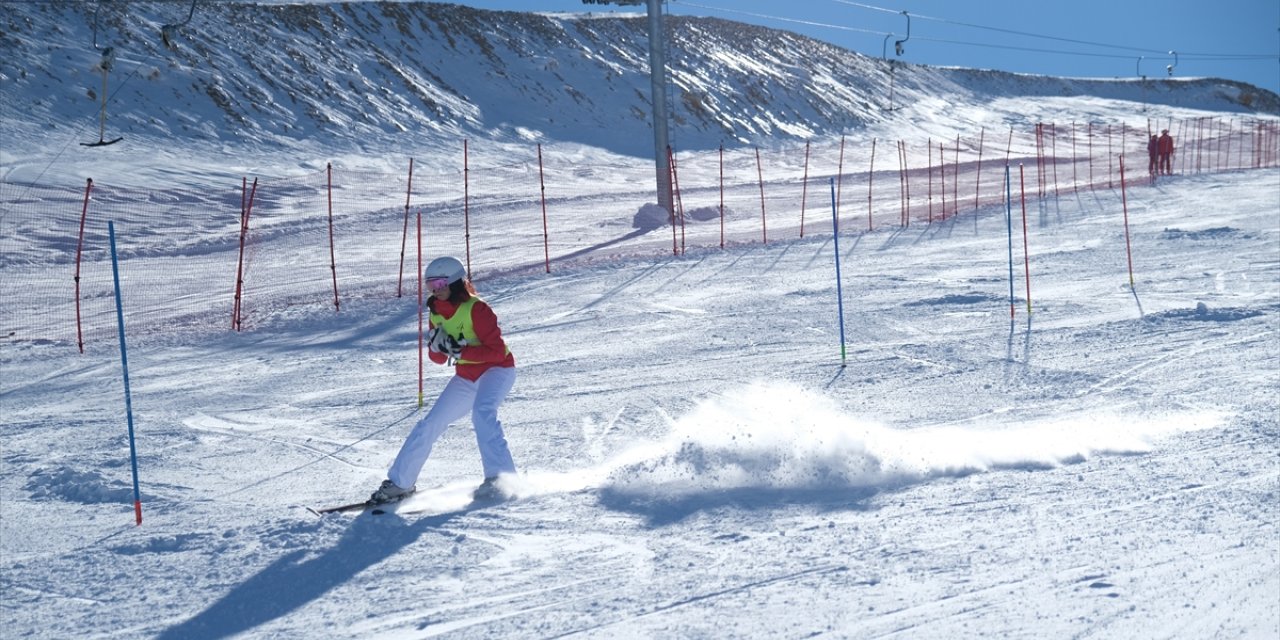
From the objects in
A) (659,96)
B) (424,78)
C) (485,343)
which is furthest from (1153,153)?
(424,78)

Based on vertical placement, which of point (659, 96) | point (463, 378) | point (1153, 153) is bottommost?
point (463, 378)

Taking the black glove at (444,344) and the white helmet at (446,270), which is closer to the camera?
the white helmet at (446,270)

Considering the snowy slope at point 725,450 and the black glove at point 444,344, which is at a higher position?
the black glove at point 444,344

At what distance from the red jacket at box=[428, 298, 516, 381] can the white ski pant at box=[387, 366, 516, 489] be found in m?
0.05

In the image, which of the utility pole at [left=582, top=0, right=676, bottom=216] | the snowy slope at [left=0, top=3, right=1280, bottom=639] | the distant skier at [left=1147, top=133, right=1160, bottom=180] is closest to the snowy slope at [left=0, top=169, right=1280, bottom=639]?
the snowy slope at [left=0, top=3, right=1280, bottom=639]

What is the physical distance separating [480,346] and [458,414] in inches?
18.3

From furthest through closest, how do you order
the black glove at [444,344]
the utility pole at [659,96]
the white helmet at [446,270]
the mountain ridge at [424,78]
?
the mountain ridge at [424,78]
the utility pole at [659,96]
the black glove at [444,344]
the white helmet at [446,270]

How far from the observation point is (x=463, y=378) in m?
7.54

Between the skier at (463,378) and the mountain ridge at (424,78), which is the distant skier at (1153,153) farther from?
the skier at (463,378)

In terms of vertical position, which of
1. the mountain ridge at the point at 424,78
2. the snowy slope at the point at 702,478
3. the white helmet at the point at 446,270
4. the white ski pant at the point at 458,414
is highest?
the mountain ridge at the point at 424,78

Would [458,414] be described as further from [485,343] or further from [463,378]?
[485,343]

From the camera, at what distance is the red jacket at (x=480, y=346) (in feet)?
24.3

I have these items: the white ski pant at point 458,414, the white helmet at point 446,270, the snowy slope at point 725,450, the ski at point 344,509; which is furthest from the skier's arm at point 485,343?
the ski at point 344,509

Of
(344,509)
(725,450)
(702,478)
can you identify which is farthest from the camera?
(725,450)
